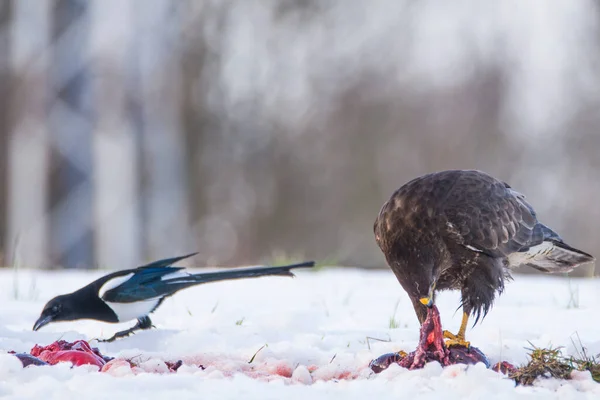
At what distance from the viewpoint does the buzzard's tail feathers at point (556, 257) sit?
441 centimetres

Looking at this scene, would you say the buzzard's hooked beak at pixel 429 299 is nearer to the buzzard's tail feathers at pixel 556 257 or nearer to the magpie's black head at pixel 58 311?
the buzzard's tail feathers at pixel 556 257

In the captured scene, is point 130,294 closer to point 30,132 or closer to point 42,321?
point 42,321

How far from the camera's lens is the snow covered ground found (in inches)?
98.9

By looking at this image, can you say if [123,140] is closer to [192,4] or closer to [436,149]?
[192,4]

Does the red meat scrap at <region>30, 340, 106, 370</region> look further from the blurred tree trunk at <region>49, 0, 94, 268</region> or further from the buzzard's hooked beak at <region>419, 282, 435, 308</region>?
the blurred tree trunk at <region>49, 0, 94, 268</region>

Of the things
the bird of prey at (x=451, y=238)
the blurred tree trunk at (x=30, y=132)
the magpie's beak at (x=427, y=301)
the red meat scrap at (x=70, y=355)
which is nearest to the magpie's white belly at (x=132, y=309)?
the red meat scrap at (x=70, y=355)

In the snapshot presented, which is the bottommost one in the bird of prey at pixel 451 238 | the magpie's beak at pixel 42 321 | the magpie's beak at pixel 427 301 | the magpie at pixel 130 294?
the magpie's beak at pixel 42 321

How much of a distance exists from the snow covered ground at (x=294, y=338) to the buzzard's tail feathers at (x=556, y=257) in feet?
0.71

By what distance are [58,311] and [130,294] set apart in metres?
0.36

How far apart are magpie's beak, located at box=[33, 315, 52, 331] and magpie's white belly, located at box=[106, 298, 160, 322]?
1.09 ft

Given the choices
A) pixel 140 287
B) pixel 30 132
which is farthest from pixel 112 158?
pixel 140 287

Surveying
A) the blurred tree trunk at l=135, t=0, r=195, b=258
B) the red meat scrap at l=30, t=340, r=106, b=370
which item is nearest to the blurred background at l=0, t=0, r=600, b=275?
the blurred tree trunk at l=135, t=0, r=195, b=258

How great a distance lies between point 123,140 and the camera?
11.1m

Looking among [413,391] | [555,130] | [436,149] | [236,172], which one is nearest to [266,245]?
[236,172]
